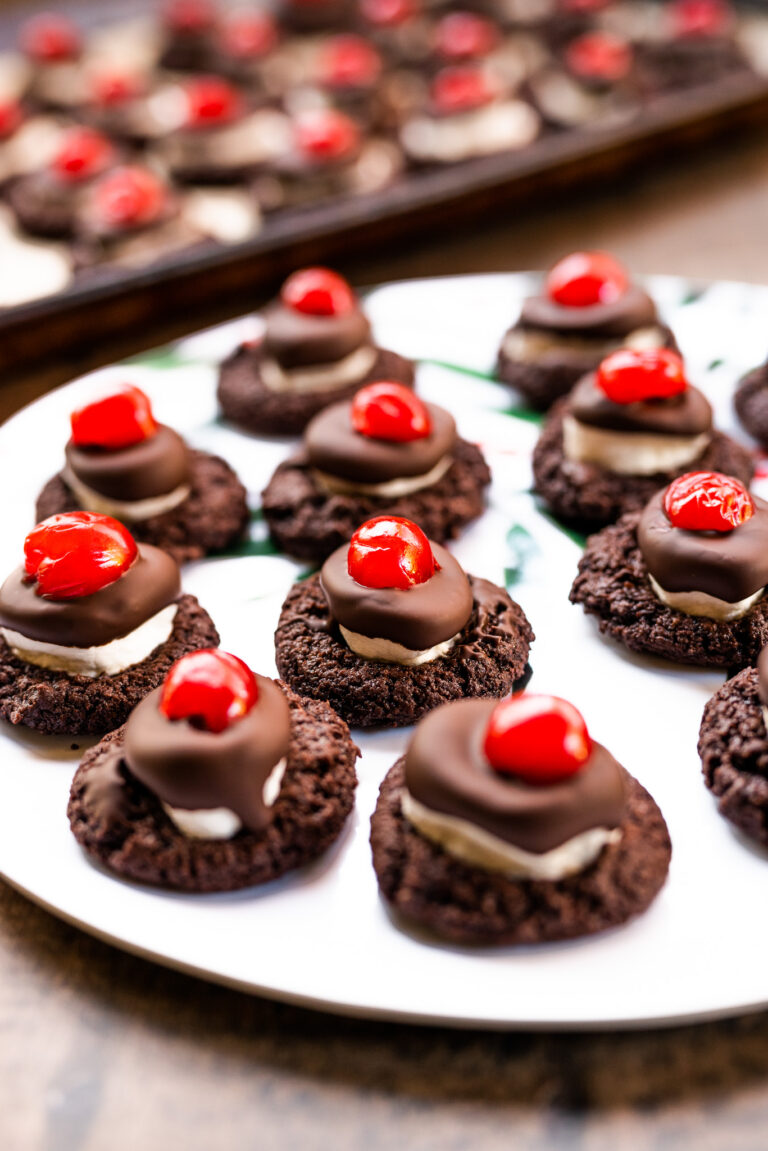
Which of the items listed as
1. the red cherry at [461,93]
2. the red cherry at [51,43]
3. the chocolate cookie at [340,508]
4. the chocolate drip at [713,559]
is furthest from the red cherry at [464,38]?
the chocolate drip at [713,559]

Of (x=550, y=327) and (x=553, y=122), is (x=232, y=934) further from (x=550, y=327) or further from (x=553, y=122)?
(x=553, y=122)

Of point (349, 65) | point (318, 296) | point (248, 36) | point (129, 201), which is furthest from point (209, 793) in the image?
point (248, 36)

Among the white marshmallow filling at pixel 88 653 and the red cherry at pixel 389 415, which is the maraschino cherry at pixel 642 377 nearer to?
the red cherry at pixel 389 415

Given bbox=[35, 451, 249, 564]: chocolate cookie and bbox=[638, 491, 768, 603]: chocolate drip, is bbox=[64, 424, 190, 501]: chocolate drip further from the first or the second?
bbox=[638, 491, 768, 603]: chocolate drip

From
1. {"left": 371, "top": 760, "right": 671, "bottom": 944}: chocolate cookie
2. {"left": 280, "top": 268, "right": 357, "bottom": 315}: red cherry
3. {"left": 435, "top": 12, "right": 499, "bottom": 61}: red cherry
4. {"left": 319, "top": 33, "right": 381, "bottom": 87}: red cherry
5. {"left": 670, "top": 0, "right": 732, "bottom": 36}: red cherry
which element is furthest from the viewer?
{"left": 435, "top": 12, "right": 499, "bottom": 61}: red cherry

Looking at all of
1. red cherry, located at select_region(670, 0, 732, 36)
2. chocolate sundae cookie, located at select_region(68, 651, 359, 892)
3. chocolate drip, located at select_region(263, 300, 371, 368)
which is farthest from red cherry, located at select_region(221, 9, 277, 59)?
chocolate sundae cookie, located at select_region(68, 651, 359, 892)

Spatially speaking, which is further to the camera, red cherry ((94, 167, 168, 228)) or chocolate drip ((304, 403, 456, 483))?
red cherry ((94, 167, 168, 228))

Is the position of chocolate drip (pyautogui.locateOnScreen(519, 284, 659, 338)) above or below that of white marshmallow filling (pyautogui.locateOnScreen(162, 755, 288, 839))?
above

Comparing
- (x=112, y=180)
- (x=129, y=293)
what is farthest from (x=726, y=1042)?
(x=112, y=180)
